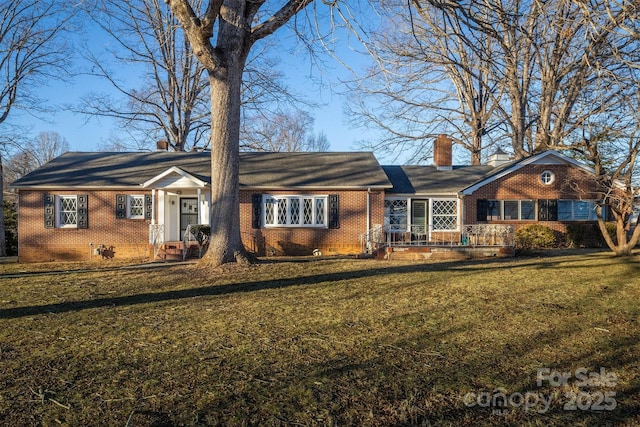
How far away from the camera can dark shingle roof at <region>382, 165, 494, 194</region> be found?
18.0 meters

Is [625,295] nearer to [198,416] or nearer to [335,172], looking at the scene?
[198,416]

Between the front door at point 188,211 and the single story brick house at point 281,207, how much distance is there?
0.14 ft

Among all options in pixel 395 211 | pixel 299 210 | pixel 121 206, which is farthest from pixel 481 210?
pixel 121 206

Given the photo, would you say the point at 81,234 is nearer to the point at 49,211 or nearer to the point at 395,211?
the point at 49,211

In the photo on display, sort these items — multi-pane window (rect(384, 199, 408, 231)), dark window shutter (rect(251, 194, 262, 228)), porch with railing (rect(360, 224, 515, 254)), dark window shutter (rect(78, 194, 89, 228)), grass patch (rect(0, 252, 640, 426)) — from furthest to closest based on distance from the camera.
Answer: multi-pane window (rect(384, 199, 408, 231)) → dark window shutter (rect(251, 194, 262, 228)) → dark window shutter (rect(78, 194, 89, 228)) → porch with railing (rect(360, 224, 515, 254)) → grass patch (rect(0, 252, 640, 426))

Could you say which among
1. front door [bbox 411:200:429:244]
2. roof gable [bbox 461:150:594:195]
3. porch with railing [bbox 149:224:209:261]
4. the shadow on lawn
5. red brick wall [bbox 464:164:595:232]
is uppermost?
roof gable [bbox 461:150:594:195]

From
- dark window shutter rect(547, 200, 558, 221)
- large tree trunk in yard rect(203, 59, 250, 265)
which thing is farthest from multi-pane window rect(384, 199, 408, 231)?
large tree trunk in yard rect(203, 59, 250, 265)

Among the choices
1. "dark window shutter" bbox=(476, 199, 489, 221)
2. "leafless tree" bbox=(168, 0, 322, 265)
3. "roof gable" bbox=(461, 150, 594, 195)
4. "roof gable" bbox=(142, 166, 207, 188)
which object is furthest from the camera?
"dark window shutter" bbox=(476, 199, 489, 221)

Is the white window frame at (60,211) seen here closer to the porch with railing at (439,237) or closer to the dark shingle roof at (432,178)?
the porch with railing at (439,237)

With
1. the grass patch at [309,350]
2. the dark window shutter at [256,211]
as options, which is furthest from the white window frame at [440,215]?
the grass patch at [309,350]

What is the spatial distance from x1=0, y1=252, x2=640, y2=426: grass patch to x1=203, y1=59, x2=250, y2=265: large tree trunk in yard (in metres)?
1.68

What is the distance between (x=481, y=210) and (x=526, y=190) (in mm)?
2137

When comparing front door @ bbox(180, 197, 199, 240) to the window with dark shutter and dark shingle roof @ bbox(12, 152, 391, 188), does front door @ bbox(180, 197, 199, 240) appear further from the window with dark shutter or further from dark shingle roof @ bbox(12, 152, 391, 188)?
the window with dark shutter

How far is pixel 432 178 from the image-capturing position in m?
19.5
